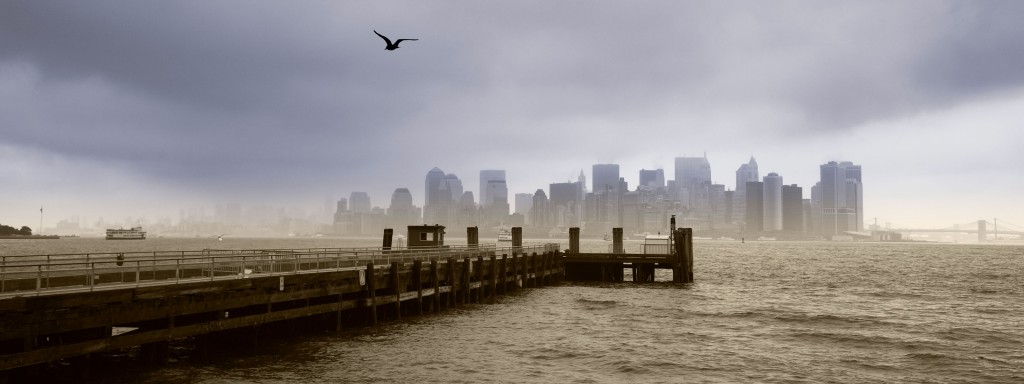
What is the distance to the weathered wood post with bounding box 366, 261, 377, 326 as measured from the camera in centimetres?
2963

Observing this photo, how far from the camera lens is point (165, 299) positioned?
19.3m

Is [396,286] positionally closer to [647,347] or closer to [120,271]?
Result: [647,347]

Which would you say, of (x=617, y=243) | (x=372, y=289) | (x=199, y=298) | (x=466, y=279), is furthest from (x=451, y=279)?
(x=617, y=243)

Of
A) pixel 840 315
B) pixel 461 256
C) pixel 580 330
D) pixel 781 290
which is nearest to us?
pixel 580 330

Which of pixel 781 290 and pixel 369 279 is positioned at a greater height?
pixel 369 279

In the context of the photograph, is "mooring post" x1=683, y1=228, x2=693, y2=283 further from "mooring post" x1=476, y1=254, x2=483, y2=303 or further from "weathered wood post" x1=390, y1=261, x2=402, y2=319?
"weathered wood post" x1=390, y1=261, x2=402, y2=319

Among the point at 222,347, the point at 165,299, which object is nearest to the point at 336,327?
the point at 222,347

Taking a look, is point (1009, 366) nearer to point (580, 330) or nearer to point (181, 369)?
point (580, 330)

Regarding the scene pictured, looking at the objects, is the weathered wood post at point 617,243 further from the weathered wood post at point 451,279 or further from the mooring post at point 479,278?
the weathered wood post at point 451,279

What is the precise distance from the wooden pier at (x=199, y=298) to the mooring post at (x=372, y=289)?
0.05 meters

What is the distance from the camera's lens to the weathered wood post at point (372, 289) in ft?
97.2

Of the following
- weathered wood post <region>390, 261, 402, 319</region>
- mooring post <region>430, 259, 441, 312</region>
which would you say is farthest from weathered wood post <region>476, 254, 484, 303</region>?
weathered wood post <region>390, 261, 402, 319</region>

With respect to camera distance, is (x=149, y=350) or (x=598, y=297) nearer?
(x=149, y=350)

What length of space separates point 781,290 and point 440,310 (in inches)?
1428
